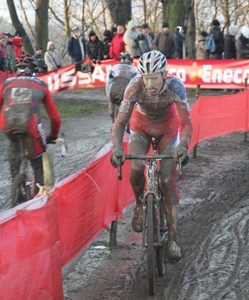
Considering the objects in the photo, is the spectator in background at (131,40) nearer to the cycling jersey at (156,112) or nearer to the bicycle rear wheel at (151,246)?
the cycling jersey at (156,112)

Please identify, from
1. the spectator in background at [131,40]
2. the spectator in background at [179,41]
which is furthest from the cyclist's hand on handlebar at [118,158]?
the spectator in background at [179,41]

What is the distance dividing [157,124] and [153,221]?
3.58ft

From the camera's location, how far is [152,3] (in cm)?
4812

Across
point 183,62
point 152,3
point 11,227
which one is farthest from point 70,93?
point 152,3

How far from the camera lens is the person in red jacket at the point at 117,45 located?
2388 centimetres

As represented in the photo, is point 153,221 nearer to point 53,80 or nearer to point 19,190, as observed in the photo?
point 19,190

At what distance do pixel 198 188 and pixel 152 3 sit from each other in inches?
1491

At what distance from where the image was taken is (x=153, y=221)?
6.66 metres

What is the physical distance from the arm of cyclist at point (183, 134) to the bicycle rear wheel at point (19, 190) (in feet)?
6.39

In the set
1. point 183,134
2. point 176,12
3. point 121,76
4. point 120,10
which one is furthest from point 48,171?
point 120,10

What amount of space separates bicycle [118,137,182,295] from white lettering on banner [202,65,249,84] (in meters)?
14.7

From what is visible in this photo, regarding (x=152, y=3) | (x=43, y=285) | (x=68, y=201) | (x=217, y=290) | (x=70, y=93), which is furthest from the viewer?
(x=152, y=3)

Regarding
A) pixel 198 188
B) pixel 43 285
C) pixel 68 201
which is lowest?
pixel 198 188

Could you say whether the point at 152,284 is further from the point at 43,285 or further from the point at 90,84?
the point at 90,84
